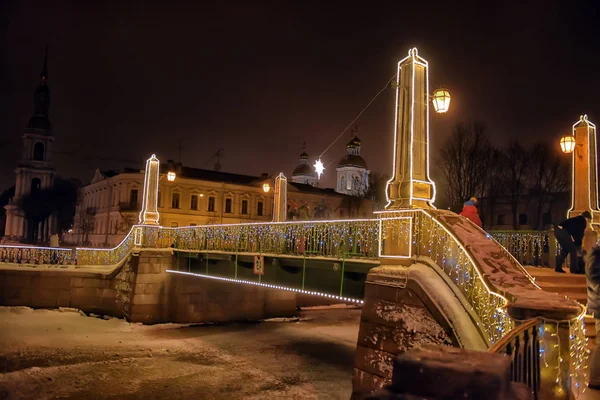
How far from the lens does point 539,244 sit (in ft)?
42.8

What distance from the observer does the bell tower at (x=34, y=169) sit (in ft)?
261

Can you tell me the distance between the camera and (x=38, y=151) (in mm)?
82938

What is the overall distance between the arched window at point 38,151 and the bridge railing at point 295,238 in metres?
73.8

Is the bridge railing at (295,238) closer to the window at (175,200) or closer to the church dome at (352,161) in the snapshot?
the window at (175,200)

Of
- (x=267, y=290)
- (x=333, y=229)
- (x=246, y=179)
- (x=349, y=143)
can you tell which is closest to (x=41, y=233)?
(x=246, y=179)

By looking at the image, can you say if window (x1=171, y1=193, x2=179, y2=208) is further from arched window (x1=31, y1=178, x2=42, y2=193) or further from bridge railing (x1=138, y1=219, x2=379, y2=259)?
arched window (x1=31, y1=178, x2=42, y2=193)

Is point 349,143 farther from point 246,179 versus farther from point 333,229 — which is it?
point 333,229

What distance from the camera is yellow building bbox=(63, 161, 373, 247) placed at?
167ft

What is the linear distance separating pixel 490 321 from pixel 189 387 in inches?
361

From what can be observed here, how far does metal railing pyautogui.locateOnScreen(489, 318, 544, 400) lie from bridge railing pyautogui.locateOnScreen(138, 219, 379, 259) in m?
5.35

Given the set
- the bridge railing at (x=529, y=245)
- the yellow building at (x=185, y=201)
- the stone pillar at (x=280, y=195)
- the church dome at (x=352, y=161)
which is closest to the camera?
the bridge railing at (x=529, y=245)

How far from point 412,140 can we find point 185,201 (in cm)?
4505

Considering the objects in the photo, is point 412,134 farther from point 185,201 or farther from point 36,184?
point 36,184

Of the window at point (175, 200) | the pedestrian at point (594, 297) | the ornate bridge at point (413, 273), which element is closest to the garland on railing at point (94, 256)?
the ornate bridge at point (413, 273)
